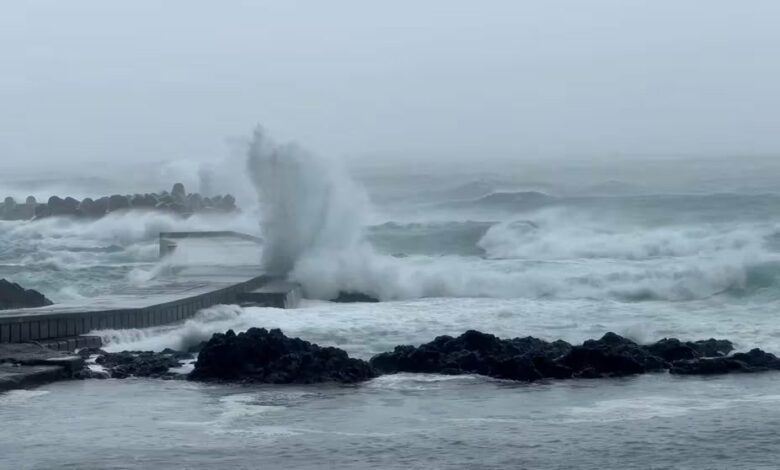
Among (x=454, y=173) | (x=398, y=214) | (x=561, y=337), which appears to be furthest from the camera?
(x=454, y=173)

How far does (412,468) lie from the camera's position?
14945 millimetres

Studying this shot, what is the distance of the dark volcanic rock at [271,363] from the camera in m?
20.0

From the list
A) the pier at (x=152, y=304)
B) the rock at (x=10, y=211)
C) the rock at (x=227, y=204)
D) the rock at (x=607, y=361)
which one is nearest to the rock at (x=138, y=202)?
the rock at (x=227, y=204)

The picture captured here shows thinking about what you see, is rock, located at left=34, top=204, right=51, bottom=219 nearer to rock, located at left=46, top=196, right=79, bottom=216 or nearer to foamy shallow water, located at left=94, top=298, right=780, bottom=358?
rock, located at left=46, top=196, right=79, bottom=216

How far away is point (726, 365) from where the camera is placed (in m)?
20.3

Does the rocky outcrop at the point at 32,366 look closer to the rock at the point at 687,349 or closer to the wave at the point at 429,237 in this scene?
the rock at the point at 687,349

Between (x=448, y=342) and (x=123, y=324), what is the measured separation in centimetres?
606

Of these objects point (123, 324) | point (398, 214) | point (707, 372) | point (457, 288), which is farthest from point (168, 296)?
point (398, 214)

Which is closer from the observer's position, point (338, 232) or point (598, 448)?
point (598, 448)

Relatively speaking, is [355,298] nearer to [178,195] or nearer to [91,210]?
[91,210]

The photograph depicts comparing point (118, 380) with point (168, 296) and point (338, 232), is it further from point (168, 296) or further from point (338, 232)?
point (338, 232)

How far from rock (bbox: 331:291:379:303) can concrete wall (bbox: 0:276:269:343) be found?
3793 millimetres

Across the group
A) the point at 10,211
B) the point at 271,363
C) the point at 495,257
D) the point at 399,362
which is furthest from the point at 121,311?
the point at 10,211

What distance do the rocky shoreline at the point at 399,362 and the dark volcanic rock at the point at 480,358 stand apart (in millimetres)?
14
